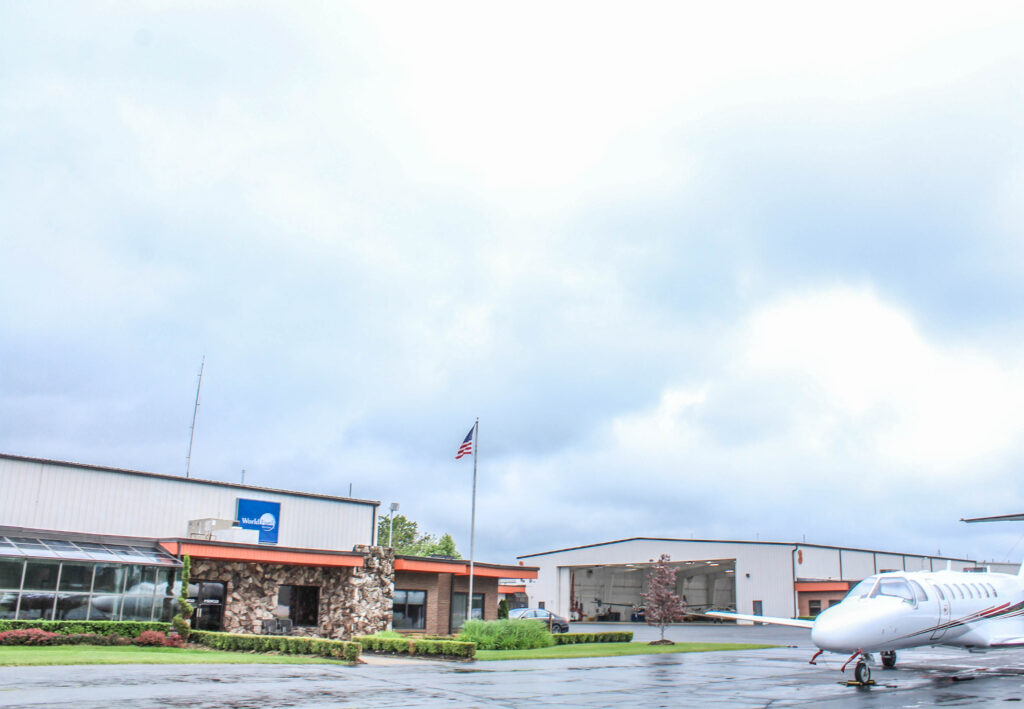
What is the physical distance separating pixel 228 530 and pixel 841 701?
1029 inches

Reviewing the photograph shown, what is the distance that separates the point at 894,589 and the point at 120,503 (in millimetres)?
28657

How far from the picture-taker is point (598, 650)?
30047 mm

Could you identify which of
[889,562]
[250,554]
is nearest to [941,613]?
[250,554]

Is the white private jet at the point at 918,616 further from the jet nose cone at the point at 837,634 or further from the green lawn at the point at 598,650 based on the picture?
the green lawn at the point at 598,650

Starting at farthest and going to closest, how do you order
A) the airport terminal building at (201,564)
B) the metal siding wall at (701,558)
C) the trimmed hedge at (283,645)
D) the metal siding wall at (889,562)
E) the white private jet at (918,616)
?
the metal siding wall at (889,562), the metal siding wall at (701,558), the airport terminal building at (201,564), the trimmed hedge at (283,645), the white private jet at (918,616)

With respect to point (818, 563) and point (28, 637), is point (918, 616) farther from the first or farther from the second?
point (818, 563)

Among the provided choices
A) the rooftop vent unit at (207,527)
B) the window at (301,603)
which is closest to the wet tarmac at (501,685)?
the window at (301,603)

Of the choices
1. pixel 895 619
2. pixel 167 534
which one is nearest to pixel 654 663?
pixel 895 619

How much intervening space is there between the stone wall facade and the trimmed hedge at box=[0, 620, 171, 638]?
317 centimetres

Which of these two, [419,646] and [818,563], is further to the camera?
[818,563]

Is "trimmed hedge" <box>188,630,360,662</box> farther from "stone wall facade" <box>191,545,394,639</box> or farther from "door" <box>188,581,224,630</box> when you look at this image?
"stone wall facade" <box>191,545,394,639</box>

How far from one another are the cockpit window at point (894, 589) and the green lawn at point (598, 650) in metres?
10.5

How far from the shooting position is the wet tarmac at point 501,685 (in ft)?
45.8

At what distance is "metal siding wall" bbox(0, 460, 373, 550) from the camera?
30.9 m
